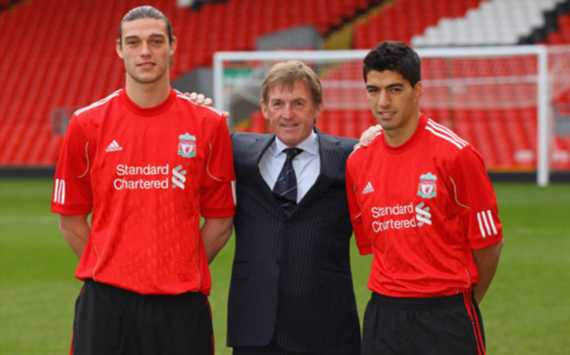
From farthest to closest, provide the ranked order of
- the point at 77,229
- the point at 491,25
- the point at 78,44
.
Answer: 1. the point at 78,44
2. the point at 491,25
3. the point at 77,229

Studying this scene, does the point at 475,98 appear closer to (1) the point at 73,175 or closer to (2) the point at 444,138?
(2) the point at 444,138

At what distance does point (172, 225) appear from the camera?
3404mm

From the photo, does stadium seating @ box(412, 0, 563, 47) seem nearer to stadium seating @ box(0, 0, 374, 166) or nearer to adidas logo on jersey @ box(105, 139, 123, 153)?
stadium seating @ box(0, 0, 374, 166)

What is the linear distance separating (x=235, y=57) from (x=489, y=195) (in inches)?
454

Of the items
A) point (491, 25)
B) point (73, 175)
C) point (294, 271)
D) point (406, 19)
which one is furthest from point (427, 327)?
point (406, 19)

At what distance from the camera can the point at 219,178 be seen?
11.7 ft

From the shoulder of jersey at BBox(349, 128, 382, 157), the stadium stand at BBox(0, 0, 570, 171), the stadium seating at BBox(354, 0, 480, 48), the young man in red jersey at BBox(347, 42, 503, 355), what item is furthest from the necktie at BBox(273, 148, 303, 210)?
the stadium seating at BBox(354, 0, 480, 48)

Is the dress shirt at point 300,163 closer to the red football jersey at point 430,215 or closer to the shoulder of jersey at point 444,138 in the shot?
the red football jersey at point 430,215

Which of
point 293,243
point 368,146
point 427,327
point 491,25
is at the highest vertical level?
point 491,25

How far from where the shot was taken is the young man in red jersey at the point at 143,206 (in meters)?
3.39

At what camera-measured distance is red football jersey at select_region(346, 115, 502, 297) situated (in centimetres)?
330

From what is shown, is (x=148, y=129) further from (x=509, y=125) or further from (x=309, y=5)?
(x=309, y=5)

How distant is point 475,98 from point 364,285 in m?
10.2

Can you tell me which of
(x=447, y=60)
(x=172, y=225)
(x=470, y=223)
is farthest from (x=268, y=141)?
(x=447, y=60)
